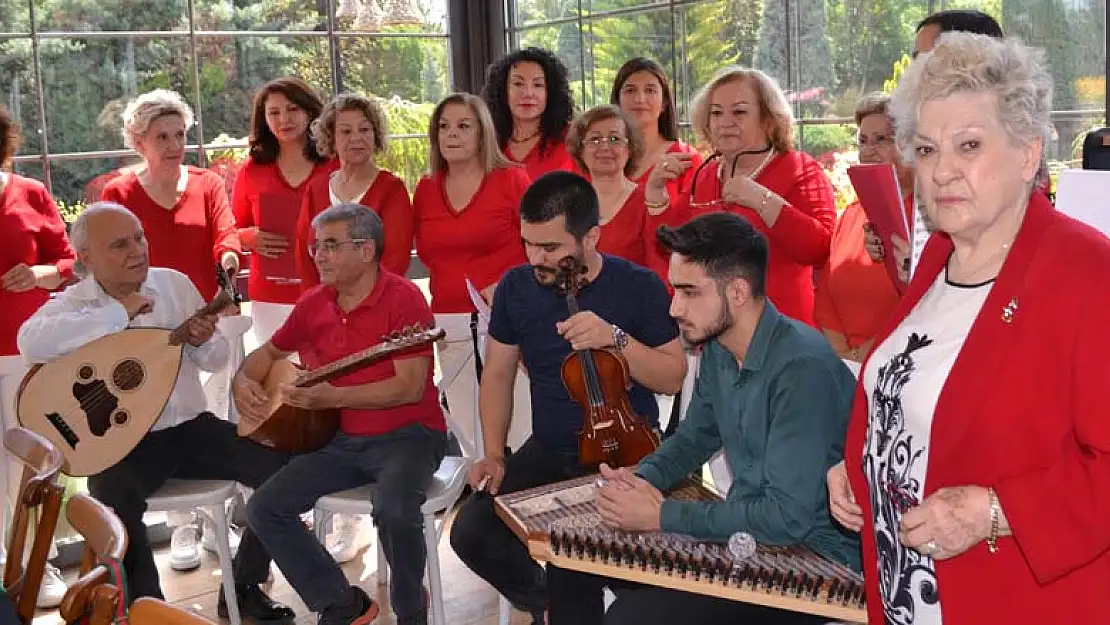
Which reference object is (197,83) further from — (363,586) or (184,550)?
(363,586)

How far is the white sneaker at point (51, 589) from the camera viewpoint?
3.72 m

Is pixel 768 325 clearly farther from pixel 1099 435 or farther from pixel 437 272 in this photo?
pixel 437 272

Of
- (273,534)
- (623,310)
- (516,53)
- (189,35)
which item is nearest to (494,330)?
(623,310)

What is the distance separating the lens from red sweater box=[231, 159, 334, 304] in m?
4.17

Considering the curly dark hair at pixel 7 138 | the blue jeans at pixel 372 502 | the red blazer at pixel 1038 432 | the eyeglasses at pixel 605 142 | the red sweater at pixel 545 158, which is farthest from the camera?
the red sweater at pixel 545 158

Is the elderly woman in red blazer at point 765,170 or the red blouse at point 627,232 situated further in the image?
the red blouse at point 627,232

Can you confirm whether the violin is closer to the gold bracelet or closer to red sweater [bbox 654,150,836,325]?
red sweater [bbox 654,150,836,325]

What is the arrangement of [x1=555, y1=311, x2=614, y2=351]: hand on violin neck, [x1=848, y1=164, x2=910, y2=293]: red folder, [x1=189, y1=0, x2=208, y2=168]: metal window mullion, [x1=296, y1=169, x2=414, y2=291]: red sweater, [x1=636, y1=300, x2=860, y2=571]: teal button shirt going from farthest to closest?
[x1=189, y1=0, x2=208, y2=168]: metal window mullion
[x1=296, y1=169, x2=414, y2=291]: red sweater
[x1=555, y1=311, x2=614, y2=351]: hand on violin neck
[x1=848, y1=164, x2=910, y2=293]: red folder
[x1=636, y1=300, x2=860, y2=571]: teal button shirt

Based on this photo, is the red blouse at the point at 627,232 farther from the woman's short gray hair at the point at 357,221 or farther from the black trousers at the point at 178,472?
the black trousers at the point at 178,472

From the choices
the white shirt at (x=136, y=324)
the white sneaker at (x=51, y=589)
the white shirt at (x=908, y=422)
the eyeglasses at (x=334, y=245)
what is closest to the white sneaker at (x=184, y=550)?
the white sneaker at (x=51, y=589)

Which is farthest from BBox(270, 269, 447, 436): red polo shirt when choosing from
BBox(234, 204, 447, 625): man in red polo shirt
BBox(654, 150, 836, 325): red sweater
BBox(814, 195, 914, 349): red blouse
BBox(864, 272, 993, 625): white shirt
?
BBox(864, 272, 993, 625): white shirt

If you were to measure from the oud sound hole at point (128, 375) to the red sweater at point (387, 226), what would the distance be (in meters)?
0.73

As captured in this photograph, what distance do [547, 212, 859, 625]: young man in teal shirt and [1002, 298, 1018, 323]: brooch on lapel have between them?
693 mm

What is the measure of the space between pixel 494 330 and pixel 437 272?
910 millimetres
